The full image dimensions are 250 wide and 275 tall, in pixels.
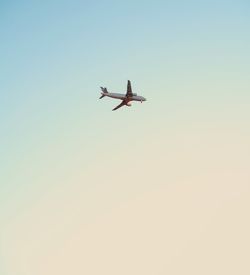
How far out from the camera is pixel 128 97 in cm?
6391

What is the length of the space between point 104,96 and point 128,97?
5.40 m

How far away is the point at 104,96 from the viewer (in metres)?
61.8
